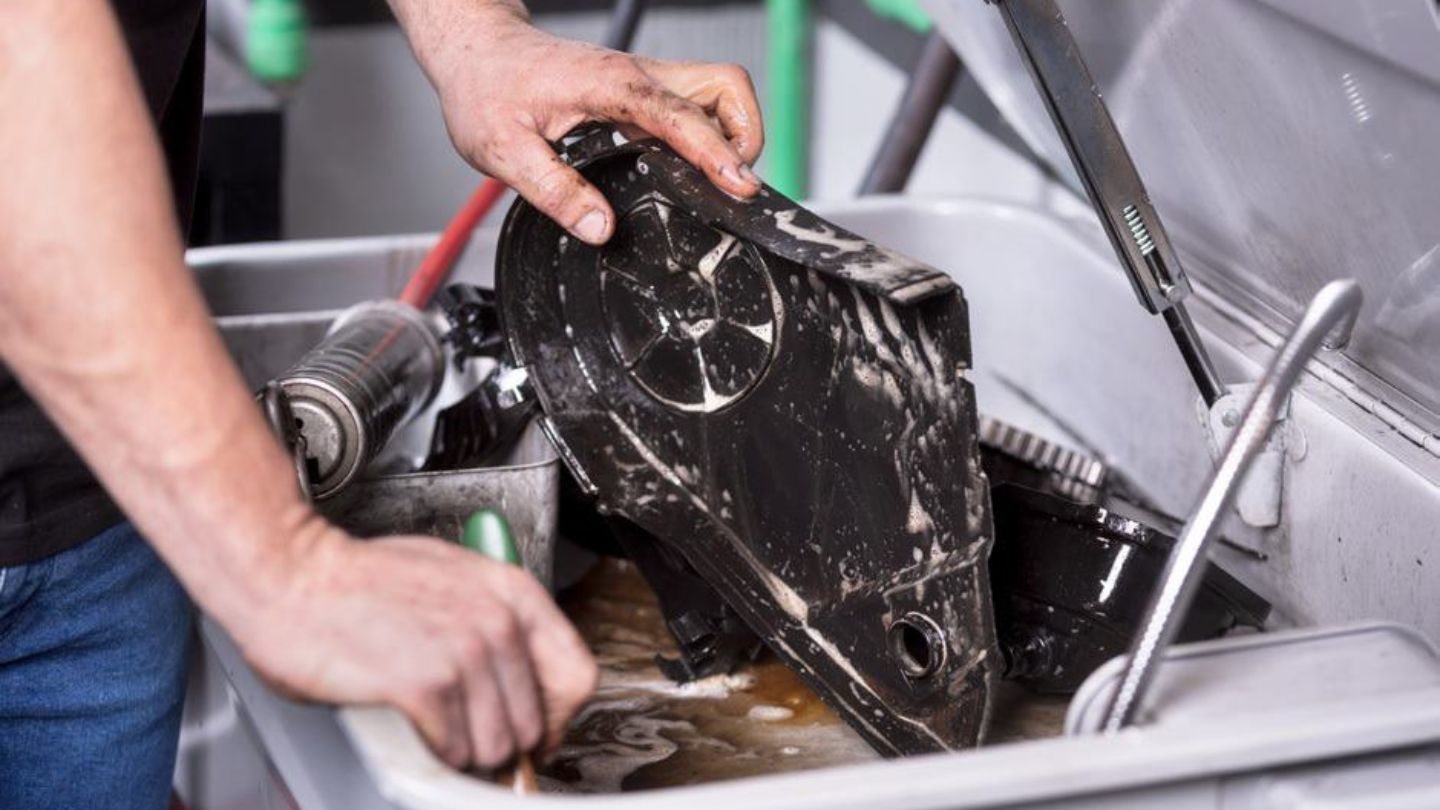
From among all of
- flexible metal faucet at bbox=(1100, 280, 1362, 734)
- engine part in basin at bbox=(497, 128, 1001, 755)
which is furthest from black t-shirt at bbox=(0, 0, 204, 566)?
flexible metal faucet at bbox=(1100, 280, 1362, 734)

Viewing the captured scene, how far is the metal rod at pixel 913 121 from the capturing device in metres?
1.74

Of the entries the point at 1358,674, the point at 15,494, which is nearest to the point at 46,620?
the point at 15,494

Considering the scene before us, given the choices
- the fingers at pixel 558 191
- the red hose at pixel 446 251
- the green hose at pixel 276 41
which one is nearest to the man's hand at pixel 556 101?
the fingers at pixel 558 191

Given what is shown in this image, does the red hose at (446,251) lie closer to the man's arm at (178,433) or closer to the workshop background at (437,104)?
the man's arm at (178,433)

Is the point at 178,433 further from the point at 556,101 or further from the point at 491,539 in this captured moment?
the point at 556,101

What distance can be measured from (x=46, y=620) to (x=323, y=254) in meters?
0.51

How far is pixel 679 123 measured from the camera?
3.44ft

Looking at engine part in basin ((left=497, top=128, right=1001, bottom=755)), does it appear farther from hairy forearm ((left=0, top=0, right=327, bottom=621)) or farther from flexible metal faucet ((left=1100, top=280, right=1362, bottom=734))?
hairy forearm ((left=0, top=0, right=327, bottom=621))

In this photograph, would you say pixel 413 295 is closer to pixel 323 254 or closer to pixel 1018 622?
pixel 323 254

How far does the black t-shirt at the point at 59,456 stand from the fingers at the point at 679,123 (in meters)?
0.24

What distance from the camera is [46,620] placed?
3.35 ft

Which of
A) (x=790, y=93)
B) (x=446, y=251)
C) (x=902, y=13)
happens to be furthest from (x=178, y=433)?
(x=790, y=93)

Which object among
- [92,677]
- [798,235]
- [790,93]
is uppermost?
[798,235]

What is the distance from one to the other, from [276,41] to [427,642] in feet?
7.03
